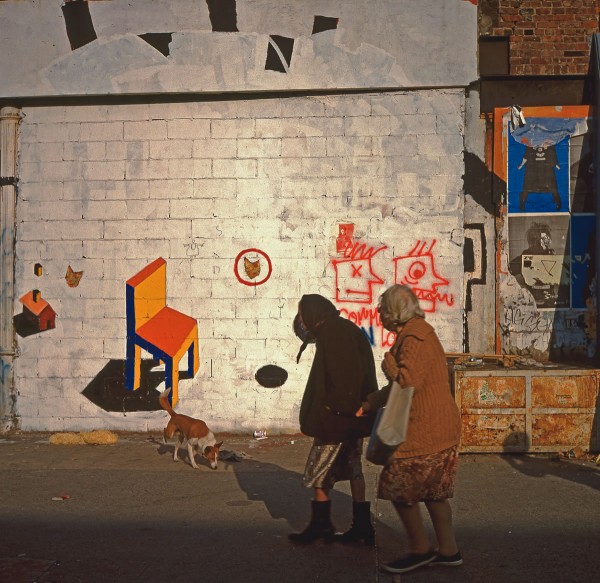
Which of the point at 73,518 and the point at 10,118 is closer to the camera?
the point at 73,518

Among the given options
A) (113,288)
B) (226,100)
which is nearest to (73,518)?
(113,288)

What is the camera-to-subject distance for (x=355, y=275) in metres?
9.55

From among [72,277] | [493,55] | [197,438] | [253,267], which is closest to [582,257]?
[493,55]

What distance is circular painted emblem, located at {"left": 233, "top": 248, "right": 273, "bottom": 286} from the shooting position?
965cm

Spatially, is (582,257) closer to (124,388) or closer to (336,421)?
(336,421)

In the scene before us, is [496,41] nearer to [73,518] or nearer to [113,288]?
[113,288]

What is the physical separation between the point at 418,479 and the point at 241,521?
1933 millimetres

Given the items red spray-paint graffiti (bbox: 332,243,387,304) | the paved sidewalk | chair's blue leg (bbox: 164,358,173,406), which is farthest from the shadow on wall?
red spray-paint graffiti (bbox: 332,243,387,304)

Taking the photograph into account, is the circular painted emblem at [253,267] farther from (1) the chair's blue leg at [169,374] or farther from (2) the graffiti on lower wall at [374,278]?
(1) the chair's blue leg at [169,374]

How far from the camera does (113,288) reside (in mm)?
9820

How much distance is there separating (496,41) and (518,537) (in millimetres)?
6010

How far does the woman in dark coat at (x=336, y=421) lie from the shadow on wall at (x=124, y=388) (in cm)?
454

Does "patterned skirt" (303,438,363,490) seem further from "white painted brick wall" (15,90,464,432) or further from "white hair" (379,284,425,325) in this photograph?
"white painted brick wall" (15,90,464,432)

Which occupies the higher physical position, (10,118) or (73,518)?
(10,118)
